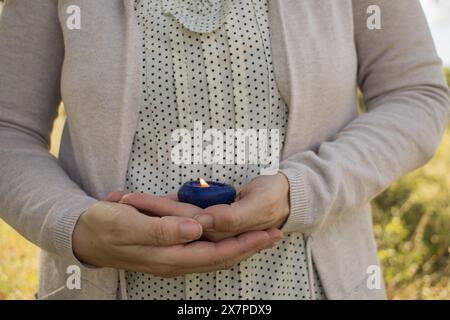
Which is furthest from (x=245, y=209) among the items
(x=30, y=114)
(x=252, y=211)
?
(x=30, y=114)

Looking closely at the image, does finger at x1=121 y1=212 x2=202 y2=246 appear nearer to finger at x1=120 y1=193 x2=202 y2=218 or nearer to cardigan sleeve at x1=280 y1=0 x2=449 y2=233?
finger at x1=120 y1=193 x2=202 y2=218

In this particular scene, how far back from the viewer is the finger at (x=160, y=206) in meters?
1.20

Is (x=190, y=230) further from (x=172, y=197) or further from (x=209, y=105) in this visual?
(x=209, y=105)

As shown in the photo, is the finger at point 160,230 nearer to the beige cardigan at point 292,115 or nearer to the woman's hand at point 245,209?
the woman's hand at point 245,209

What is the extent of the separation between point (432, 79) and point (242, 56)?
0.46m

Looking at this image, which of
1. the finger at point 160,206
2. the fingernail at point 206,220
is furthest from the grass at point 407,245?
the fingernail at point 206,220

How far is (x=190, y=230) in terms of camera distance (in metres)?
1.13

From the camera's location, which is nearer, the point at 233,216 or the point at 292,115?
the point at 233,216

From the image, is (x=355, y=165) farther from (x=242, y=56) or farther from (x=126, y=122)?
(x=126, y=122)

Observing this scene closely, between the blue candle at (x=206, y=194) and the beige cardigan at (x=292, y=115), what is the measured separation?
14 centimetres

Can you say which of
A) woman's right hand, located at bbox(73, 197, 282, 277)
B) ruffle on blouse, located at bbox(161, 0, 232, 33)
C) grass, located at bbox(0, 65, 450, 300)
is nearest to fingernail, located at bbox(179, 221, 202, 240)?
woman's right hand, located at bbox(73, 197, 282, 277)

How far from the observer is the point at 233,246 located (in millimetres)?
1177

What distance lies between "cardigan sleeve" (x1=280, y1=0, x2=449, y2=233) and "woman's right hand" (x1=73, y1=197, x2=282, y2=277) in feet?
0.45

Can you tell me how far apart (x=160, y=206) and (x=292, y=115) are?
0.34 metres
